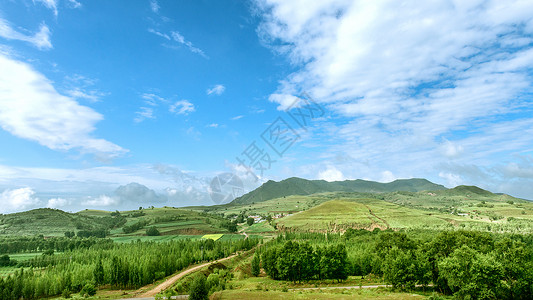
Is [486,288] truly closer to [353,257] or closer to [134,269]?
[353,257]

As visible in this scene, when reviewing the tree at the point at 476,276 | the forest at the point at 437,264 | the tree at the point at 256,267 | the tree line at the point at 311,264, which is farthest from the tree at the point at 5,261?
the tree at the point at 476,276

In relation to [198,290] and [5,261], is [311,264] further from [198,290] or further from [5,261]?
[5,261]

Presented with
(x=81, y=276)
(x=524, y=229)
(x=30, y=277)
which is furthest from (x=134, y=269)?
(x=524, y=229)

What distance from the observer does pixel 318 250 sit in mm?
99375

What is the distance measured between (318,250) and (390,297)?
1497 inches

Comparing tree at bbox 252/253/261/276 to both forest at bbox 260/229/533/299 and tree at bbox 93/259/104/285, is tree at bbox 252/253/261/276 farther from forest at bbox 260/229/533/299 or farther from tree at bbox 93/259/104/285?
tree at bbox 93/259/104/285

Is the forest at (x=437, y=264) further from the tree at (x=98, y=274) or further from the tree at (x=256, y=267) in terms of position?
the tree at (x=98, y=274)

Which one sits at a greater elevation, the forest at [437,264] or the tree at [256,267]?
the forest at [437,264]

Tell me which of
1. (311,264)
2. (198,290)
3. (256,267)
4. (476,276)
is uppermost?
(198,290)

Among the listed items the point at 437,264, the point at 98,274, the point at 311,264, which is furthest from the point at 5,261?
the point at 437,264

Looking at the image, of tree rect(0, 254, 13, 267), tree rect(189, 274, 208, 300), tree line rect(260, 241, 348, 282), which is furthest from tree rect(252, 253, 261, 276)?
tree rect(0, 254, 13, 267)

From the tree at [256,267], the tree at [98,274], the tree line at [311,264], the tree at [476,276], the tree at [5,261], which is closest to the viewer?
the tree at [476,276]

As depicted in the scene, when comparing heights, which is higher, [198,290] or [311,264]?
[198,290]

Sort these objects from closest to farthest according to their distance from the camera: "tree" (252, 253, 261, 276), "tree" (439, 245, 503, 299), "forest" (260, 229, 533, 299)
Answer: "tree" (439, 245, 503, 299), "forest" (260, 229, 533, 299), "tree" (252, 253, 261, 276)
